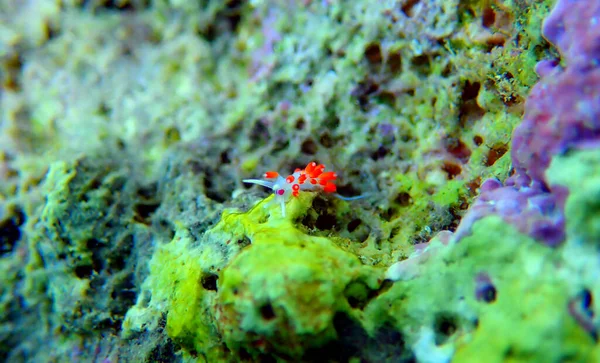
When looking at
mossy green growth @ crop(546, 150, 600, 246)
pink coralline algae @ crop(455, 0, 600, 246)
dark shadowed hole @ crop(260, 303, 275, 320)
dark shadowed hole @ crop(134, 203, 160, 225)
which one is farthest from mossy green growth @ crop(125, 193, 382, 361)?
mossy green growth @ crop(546, 150, 600, 246)

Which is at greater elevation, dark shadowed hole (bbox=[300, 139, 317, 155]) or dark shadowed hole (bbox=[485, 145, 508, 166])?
dark shadowed hole (bbox=[485, 145, 508, 166])

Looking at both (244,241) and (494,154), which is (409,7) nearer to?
(494,154)

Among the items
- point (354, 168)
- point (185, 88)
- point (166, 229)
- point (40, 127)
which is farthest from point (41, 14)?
point (354, 168)

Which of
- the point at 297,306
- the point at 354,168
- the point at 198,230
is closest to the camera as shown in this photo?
the point at 297,306

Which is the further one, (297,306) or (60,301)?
(60,301)

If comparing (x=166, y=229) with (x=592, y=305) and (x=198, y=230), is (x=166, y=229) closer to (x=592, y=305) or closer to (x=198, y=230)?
(x=198, y=230)

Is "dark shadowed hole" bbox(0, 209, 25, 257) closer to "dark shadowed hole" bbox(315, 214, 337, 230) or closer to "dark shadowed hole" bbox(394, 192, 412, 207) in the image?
"dark shadowed hole" bbox(315, 214, 337, 230)
